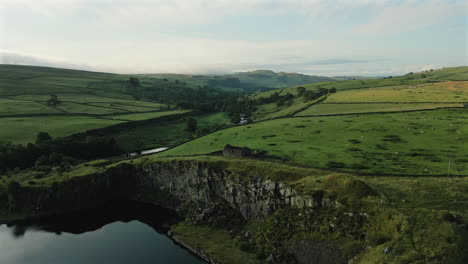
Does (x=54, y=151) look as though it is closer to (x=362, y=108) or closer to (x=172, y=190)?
(x=172, y=190)

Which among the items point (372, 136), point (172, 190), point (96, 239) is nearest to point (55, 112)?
point (172, 190)

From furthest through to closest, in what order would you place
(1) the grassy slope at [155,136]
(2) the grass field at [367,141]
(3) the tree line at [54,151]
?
1. (1) the grassy slope at [155,136]
2. (3) the tree line at [54,151]
3. (2) the grass field at [367,141]

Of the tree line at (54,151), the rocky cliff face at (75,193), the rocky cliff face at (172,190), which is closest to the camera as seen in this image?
the rocky cliff face at (172,190)

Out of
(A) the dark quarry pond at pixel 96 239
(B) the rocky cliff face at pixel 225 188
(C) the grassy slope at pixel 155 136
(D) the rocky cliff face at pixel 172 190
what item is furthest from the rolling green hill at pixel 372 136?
(C) the grassy slope at pixel 155 136

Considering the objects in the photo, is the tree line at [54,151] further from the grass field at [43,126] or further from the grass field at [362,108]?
the grass field at [362,108]

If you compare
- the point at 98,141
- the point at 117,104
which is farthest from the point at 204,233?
the point at 117,104

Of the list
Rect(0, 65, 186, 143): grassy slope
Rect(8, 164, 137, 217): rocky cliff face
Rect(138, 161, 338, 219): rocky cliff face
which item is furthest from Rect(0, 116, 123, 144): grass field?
Rect(138, 161, 338, 219): rocky cliff face

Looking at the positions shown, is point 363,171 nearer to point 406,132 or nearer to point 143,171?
point 406,132
